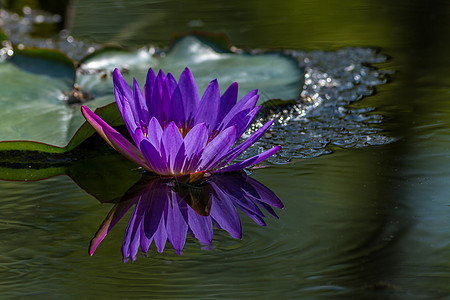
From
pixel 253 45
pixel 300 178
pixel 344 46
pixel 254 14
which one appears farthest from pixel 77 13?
pixel 300 178

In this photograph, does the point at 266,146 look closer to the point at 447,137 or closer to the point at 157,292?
the point at 447,137

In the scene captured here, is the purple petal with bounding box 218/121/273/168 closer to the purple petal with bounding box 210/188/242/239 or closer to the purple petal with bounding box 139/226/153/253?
the purple petal with bounding box 210/188/242/239

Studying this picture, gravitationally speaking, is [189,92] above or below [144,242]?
above

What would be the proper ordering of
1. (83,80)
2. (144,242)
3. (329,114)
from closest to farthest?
1. (144,242)
2. (329,114)
3. (83,80)

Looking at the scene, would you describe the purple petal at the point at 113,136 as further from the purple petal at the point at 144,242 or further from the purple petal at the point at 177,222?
the purple petal at the point at 144,242

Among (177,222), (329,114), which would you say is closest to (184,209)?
(177,222)

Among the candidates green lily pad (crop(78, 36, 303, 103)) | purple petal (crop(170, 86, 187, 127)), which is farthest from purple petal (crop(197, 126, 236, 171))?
green lily pad (crop(78, 36, 303, 103))

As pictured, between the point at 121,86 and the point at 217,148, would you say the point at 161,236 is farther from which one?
the point at 121,86
